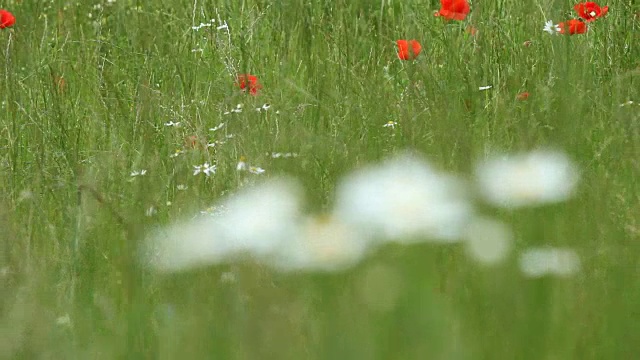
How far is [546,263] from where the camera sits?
52.7 inches

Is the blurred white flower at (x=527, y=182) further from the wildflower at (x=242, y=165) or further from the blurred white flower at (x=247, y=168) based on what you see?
the wildflower at (x=242, y=165)

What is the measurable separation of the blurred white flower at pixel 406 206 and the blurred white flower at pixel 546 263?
0.09 metres

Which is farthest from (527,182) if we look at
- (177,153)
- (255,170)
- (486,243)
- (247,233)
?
(177,153)

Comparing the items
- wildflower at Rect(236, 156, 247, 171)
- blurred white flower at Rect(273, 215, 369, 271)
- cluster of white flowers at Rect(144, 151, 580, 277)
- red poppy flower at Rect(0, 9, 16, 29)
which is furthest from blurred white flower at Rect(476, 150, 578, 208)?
red poppy flower at Rect(0, 9, 16, 29)

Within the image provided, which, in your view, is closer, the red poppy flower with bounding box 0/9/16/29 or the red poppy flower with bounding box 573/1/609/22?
the red poppy flower with bounding box 573/1/609/22

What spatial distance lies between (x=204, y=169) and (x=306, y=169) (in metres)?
0.65

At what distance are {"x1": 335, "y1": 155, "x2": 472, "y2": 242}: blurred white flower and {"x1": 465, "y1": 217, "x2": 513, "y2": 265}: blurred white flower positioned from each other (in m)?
0.02

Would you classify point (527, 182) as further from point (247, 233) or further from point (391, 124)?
point (391, 124)

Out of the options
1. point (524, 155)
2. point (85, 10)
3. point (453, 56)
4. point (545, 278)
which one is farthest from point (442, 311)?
point (85, 10)

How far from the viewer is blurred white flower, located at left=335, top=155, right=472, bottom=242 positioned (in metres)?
1.27

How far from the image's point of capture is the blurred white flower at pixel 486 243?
1.35 meters

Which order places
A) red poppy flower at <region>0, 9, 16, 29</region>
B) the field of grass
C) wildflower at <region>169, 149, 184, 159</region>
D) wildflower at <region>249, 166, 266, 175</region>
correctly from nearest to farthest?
the field of grass < wildflower at <region>249, 166, 266, 175</region> < wildflower at <region>169, 149, 184, 159</region> < red poppy flower at <region>0, 9, 16, 29</region>

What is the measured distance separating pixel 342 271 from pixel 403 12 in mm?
2708

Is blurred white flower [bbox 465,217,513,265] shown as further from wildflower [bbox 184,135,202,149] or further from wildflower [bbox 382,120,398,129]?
wildflower [bbox 184,135,202,149]
